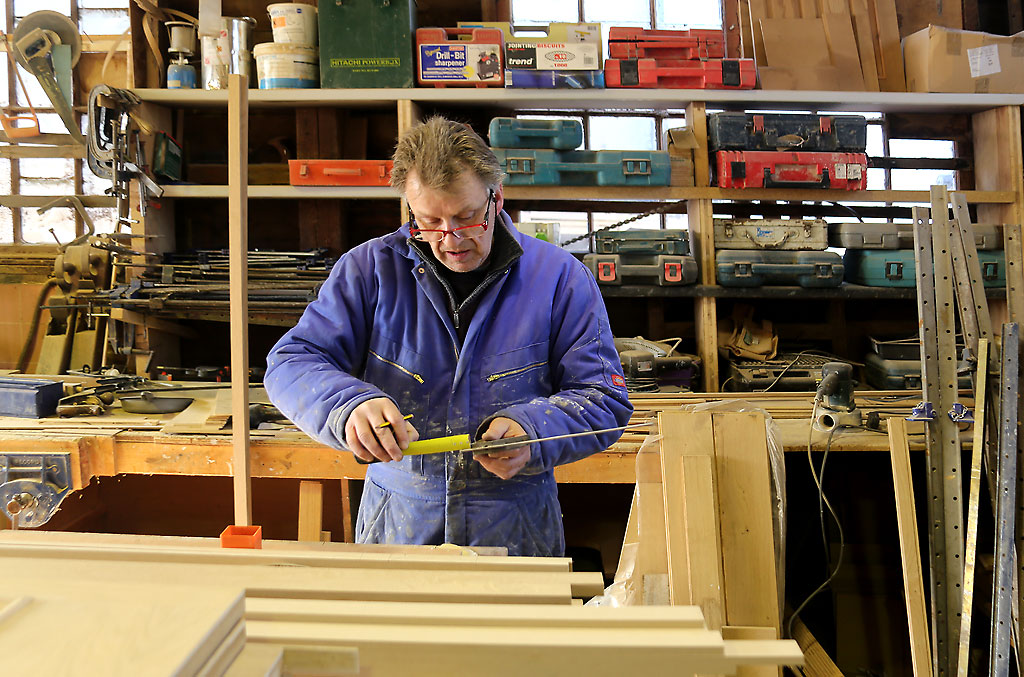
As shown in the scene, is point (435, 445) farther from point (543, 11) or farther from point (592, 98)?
point (543, 11)

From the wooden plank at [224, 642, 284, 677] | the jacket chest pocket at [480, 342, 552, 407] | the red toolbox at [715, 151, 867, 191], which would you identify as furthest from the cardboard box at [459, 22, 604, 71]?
the wooden plank at [224, 642, 284, 677]

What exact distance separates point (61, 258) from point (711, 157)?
9.49ft

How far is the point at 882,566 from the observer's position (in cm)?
299

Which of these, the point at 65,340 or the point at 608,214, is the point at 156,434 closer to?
the point at 65,340

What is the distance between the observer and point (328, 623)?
77 centimetres

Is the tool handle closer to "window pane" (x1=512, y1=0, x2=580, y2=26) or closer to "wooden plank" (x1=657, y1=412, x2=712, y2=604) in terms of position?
"wooden plank" (x1=657, y1=412, x2=712, y2=604)

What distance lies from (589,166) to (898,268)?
54.6 inches

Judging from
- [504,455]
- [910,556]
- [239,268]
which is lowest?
[910,556]

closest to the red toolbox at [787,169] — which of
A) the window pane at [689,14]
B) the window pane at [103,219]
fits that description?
the window pane at [689,14]

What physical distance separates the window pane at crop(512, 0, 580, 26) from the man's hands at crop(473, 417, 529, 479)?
114 inches

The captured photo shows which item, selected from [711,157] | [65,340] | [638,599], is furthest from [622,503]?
[65,340]

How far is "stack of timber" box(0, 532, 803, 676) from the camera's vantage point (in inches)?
24.3

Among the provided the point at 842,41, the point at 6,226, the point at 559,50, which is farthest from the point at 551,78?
the point at 6,226

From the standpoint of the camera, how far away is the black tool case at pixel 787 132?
3.13 meters
